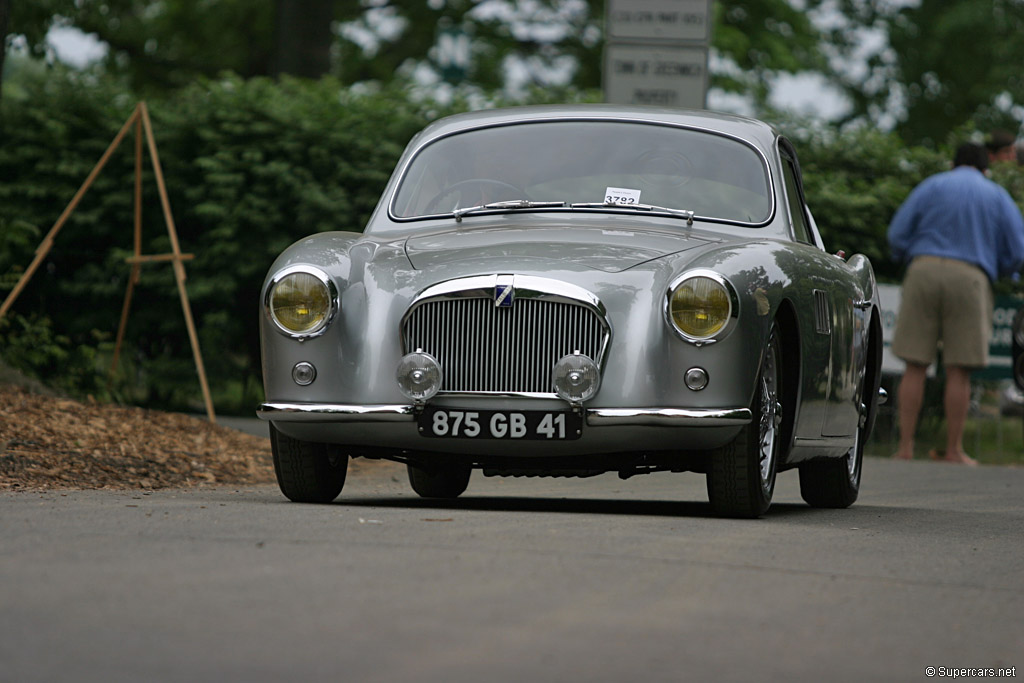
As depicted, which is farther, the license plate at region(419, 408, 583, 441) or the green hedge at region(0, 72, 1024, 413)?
the green hedge at region(0, 72, 1024, 413)

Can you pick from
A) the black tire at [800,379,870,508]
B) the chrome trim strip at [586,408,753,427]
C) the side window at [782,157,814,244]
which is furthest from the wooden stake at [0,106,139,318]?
the chrome trim strip at [586,408,753,427]

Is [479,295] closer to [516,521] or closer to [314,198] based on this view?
[516,521]

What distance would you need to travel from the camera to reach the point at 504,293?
5.65m

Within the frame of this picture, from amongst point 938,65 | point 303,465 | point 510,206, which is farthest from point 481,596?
point 938,65

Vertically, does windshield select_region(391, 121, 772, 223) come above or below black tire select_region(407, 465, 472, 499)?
above

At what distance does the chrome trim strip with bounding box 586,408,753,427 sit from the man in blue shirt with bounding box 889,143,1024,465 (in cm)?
638

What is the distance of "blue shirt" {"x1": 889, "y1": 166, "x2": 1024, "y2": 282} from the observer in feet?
37.7

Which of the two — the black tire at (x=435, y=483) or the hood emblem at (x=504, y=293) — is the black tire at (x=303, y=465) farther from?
the black tire at (x=435, y=483)

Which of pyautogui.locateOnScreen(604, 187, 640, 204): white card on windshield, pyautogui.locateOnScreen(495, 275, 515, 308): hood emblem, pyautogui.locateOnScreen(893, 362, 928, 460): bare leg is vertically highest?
pyautogui.locateOnScreen(604, 187, 640, 204): white card on windshield

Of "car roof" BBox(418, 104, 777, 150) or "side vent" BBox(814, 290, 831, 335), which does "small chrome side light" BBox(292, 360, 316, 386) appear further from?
"side vent" BBox(814, 290, 831, 335)

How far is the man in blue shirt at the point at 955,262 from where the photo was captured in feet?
37.8

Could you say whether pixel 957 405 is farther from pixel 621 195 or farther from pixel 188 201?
pixel 188 201

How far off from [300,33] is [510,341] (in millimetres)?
14564

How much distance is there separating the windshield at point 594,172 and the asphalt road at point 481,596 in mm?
1603
